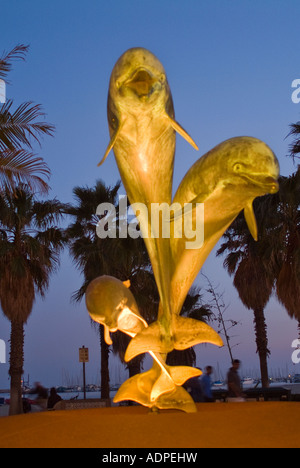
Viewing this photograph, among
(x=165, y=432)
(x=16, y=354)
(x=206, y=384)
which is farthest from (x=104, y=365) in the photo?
(x=165, y=432)

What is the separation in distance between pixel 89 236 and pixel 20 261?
366cm

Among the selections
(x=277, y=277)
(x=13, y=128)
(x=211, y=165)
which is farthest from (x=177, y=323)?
(x=277, y=277)

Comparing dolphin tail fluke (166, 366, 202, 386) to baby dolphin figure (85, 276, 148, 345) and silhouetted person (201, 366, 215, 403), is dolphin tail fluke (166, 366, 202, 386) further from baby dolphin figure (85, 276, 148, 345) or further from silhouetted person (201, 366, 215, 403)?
silhouetted person (201, 366, 215, 403)

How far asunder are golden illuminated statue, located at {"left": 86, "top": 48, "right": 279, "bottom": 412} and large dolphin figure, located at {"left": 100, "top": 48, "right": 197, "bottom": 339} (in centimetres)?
1

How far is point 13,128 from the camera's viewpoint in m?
11.4

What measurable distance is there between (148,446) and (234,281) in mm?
17640

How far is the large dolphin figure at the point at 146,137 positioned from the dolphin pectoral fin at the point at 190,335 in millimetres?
239

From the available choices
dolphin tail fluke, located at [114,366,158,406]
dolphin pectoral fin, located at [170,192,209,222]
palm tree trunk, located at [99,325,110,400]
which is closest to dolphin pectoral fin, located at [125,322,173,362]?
dolphin tail fluke, located at [114,366,158,406]

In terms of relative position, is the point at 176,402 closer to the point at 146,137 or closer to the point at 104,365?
the point at 146,137

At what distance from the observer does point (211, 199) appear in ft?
27.2

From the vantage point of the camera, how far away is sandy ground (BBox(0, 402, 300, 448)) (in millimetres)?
5230
